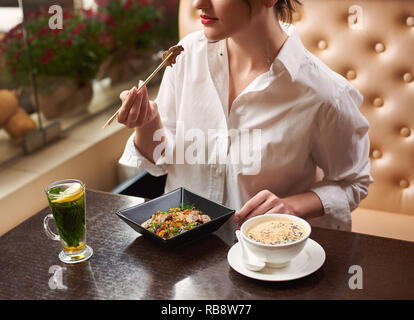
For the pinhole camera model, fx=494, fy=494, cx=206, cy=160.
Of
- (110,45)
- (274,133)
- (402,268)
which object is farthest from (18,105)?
(402,268)

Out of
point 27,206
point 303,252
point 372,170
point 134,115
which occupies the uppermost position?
point 134,115

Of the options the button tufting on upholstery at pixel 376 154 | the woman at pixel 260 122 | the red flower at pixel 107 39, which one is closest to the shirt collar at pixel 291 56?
the woman at pixel 260 122

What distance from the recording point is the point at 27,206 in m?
2.06

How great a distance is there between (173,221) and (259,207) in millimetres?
227

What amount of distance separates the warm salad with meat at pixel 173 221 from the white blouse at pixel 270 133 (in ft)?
1.07

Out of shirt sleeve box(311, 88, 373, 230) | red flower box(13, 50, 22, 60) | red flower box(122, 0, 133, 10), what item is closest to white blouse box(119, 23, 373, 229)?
shirt sleeve box(311, 88, 373, 230)

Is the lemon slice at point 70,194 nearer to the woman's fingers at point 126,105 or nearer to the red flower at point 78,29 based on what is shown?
the woman's fingers at point 126,105

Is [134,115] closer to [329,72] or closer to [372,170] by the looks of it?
Result: [329,72]

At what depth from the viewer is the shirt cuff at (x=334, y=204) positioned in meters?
1.39

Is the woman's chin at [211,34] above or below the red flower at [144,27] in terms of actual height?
above

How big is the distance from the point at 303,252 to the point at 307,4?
1.11 meters

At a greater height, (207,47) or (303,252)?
(207,47)

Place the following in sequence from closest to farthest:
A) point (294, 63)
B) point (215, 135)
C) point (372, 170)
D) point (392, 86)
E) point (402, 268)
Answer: point (402, 268)
point (294, 63)
point (215, 135)
point (392, 86)
point (372, 170)

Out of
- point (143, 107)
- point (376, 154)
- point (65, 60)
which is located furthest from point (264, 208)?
point (65, 60)
